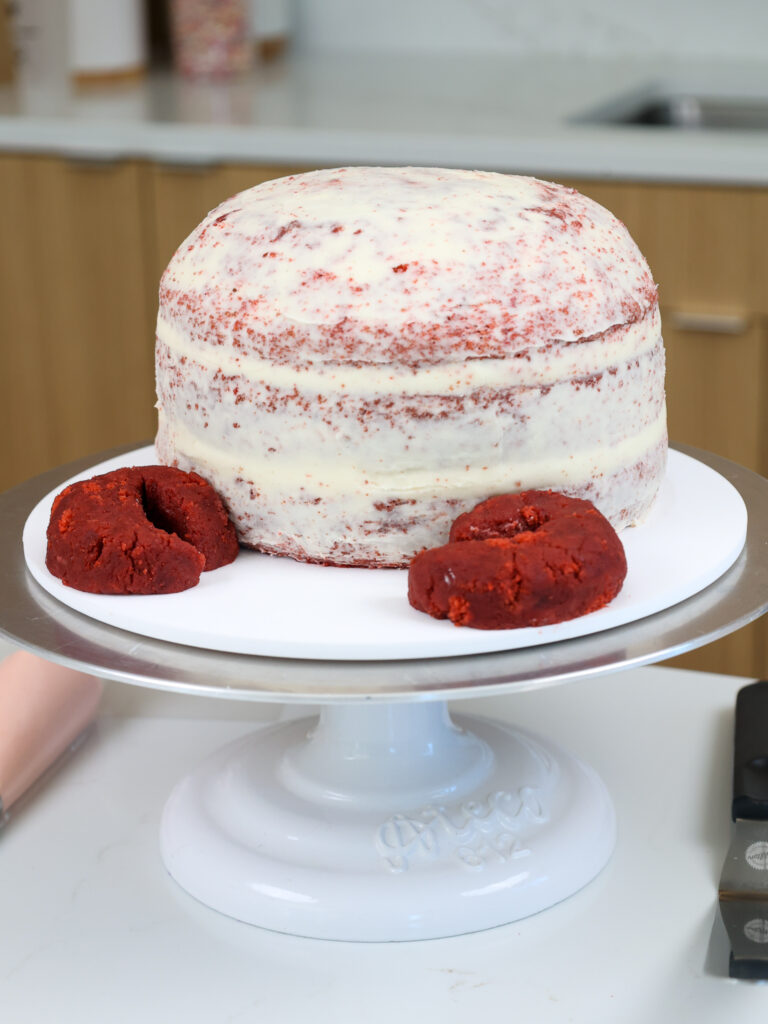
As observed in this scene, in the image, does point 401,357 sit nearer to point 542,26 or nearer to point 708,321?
point 708,321

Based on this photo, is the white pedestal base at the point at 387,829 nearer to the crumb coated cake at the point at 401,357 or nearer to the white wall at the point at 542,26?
the crumb coated cake at the point at 401,357

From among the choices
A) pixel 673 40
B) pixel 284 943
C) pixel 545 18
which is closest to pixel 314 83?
pixel 545 18

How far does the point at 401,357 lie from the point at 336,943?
0.38m

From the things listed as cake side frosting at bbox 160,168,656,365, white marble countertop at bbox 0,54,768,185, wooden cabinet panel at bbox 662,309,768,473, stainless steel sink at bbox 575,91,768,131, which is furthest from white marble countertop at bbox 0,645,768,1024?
stainless steel sink at bbox 575,91,768,131

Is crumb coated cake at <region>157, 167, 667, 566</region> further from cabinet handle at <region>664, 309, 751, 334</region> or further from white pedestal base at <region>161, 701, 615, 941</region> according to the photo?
cabinet handle at <region>664, 309, 751, 334</region>

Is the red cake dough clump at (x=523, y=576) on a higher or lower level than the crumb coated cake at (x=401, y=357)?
lower

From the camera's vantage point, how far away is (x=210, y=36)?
275 centimetres

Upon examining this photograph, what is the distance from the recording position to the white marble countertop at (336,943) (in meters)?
0.83

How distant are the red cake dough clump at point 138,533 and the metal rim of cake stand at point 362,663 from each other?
33 millimetres

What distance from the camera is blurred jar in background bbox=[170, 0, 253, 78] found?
272 centimetres

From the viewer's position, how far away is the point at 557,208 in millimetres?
930

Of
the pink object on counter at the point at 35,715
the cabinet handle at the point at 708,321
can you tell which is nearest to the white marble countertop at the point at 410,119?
the cabinet handle at the point at 708,321

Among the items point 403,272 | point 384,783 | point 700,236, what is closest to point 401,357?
point 403,272

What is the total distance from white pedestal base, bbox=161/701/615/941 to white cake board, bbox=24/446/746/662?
140mm
